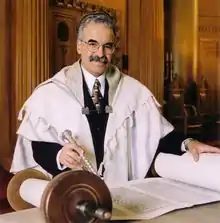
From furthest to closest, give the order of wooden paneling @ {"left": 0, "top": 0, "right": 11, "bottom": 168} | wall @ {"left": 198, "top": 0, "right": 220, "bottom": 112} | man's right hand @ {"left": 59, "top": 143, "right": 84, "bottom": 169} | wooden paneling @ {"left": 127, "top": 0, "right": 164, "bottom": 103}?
wall @ {"left": 198, "top": 0, "right": 220, "bottom": 112}
wooden paneling @ {"left": 127, "top": 0, "right": 164, "bottom": 103}
wooden paneling @ {"left": 0, "top": 0, "right": 11, "bottom": 168}
man's right hand @ {"left": 59, "top": 143, "right": 84, "bottom": 169}

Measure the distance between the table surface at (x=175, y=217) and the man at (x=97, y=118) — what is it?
58 cm

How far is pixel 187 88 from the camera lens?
8844 mm

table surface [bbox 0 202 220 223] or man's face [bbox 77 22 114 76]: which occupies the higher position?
man's face [bbox 77 22 114 76]

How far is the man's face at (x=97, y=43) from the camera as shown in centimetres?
187

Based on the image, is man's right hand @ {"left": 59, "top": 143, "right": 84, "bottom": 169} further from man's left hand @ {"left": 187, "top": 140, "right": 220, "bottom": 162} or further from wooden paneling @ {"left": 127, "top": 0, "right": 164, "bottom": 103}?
wooden paneling @ {"left": 127, "top": 0, "right": 164, "bottom": 103}

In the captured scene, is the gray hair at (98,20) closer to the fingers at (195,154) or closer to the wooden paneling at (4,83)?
the fingers at (195,154)

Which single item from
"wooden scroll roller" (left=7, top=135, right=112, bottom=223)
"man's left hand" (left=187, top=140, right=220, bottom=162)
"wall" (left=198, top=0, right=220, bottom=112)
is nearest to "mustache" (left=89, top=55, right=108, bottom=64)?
"man's left hand" (left=187, top=140, right=220, bottom=162)

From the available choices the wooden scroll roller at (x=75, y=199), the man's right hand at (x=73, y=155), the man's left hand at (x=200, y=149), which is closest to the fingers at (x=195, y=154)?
the man's left hand at (x=200, y=149)

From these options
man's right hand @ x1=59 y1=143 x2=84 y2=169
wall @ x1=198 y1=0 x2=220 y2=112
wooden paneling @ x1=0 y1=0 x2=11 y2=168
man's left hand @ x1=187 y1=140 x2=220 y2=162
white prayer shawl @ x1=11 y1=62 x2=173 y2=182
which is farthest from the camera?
wall @ x1=198 y1=0 x2=220 y2=112

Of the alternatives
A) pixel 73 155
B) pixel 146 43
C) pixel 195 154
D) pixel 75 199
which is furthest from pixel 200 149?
pixel 146 43

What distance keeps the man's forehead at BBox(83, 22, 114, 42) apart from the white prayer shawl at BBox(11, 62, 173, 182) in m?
0.20

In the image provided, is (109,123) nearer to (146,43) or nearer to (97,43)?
(97,43)

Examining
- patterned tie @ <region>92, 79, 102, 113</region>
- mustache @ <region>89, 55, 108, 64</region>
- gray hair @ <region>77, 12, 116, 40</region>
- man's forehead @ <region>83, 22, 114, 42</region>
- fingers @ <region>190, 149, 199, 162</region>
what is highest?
gray hair @ <region>77, 12, 116, 40</region>

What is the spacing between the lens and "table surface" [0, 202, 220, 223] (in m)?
1.17
